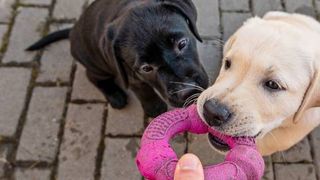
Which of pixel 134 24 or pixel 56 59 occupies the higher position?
pixel 134 24

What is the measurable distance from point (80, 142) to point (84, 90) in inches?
18.6

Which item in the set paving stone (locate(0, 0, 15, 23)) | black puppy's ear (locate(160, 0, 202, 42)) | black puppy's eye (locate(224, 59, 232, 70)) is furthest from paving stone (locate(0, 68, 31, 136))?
black puppy's eye (locate(224, 59, 232, 70))

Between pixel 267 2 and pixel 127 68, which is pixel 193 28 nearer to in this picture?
pixel 127 68

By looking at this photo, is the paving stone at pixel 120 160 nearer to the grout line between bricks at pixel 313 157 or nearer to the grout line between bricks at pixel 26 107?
the grout line between bricks at pixel 26 107

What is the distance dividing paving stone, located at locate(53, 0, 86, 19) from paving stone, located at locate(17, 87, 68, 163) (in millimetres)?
774

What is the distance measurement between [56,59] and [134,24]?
1.34 m

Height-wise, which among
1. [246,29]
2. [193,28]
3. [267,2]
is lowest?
[267,2]

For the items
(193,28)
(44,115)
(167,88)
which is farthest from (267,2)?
(44,115)

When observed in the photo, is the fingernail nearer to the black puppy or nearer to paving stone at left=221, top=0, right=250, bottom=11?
the black puppy

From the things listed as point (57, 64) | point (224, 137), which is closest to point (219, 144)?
point (224, 137)

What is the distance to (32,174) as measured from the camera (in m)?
3.87

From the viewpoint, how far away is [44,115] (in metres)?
4.15

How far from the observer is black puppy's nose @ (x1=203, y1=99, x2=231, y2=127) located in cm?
278

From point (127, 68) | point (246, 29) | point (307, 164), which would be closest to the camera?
point (246, 29)
